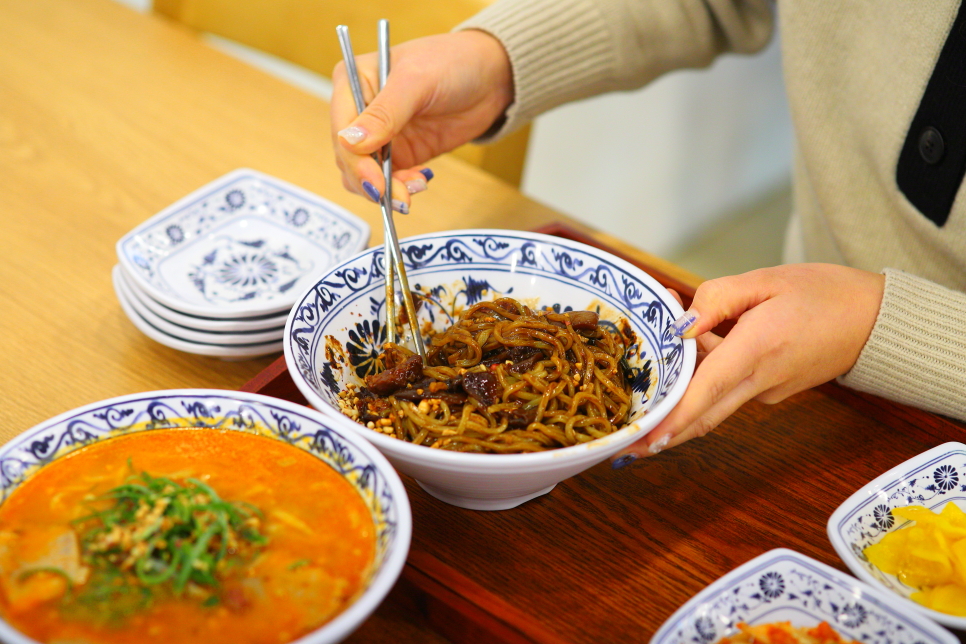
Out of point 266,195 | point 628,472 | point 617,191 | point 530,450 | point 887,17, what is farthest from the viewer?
point 617,191

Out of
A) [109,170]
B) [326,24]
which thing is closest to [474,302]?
[109,170]

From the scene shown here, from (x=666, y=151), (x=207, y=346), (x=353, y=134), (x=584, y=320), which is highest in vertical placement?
(x=353, y=134)

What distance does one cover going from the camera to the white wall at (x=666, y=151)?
4156mm

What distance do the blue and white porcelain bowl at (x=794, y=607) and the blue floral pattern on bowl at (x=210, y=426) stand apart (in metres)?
0.40

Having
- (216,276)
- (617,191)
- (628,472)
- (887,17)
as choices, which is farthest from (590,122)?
(628,472)

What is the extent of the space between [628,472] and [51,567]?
0.89m

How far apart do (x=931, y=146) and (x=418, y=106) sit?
1110mm

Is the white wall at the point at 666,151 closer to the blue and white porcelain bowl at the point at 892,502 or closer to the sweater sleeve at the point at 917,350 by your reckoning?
the sweater sleeve at the point at 917,350

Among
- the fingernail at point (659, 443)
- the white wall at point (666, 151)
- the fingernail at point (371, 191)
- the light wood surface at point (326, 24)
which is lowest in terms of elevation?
the white wall at point (666, 151)

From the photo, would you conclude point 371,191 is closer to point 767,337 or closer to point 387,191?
point 387,191

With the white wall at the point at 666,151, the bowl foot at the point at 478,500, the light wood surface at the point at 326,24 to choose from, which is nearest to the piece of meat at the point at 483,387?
the bowl foot at the point at 478,500

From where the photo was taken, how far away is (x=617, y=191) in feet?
14.8

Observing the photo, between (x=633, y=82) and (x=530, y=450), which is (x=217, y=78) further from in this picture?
(x=530, y=450)

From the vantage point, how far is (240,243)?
1963 millimetres
